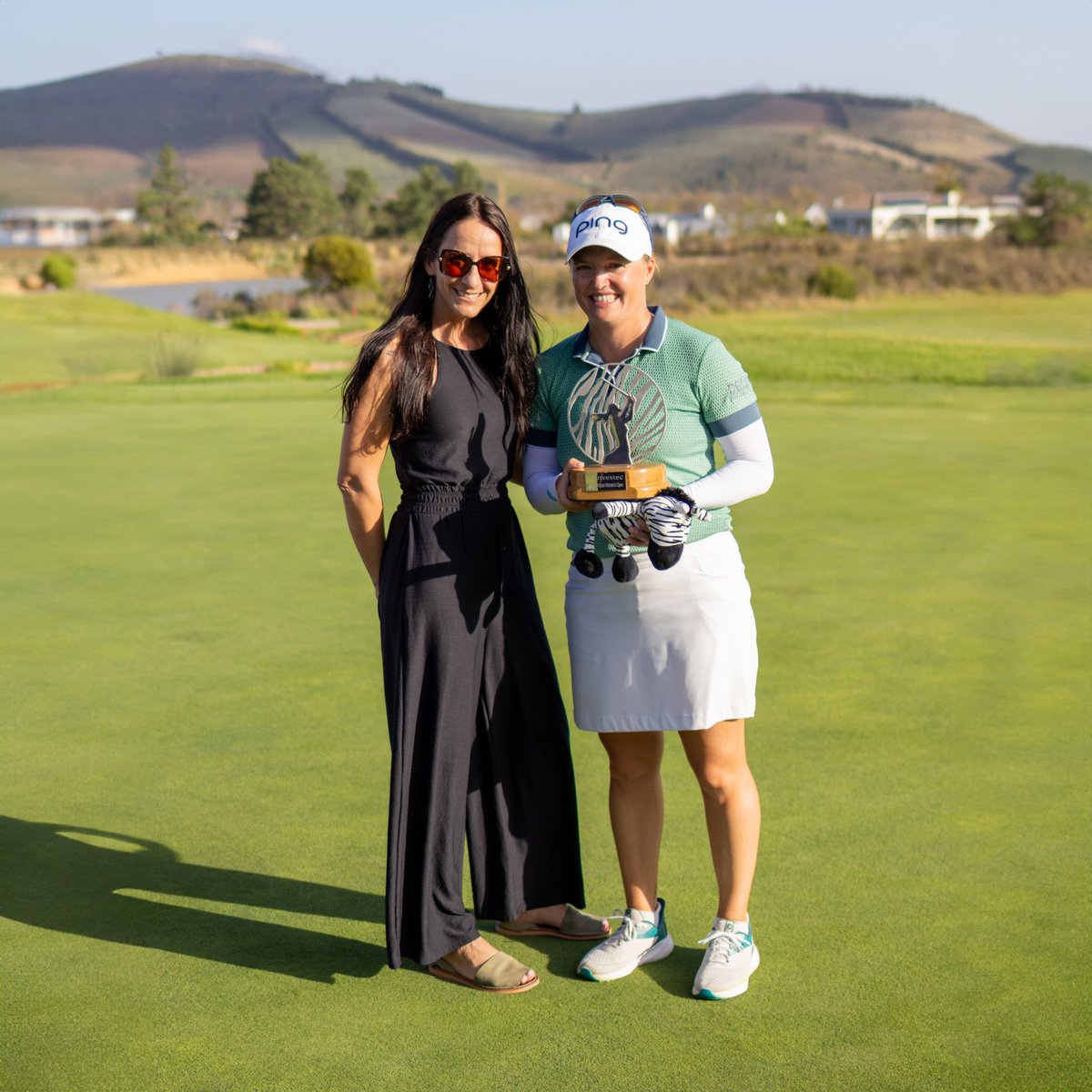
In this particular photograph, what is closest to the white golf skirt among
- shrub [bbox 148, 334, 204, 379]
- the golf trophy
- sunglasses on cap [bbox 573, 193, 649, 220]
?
the golf trophy

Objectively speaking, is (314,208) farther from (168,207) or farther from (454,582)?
(454,582)

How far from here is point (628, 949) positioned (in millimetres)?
3346

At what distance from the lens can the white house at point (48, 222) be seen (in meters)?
115

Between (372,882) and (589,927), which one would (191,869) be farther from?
(589,927)

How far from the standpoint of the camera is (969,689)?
221 inches

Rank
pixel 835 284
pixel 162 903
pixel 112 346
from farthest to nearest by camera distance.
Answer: pixel 835 284 < pixel 112 346 < pixel 162 903

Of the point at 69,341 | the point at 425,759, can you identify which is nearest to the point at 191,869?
the point at 425,759

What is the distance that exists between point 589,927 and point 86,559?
17.1ft

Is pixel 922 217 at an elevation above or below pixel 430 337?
above

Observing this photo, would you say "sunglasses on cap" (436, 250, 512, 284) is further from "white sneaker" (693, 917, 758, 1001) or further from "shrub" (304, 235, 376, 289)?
"shrub" (304, 235, 376, 289)

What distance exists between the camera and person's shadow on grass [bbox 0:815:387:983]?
11.4ft

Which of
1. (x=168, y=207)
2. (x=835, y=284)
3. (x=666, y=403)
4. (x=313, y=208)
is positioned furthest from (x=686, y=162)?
(x=666, y=403)

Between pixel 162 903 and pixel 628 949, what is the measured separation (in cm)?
123

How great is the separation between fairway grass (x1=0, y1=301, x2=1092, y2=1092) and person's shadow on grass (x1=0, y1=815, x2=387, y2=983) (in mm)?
12
